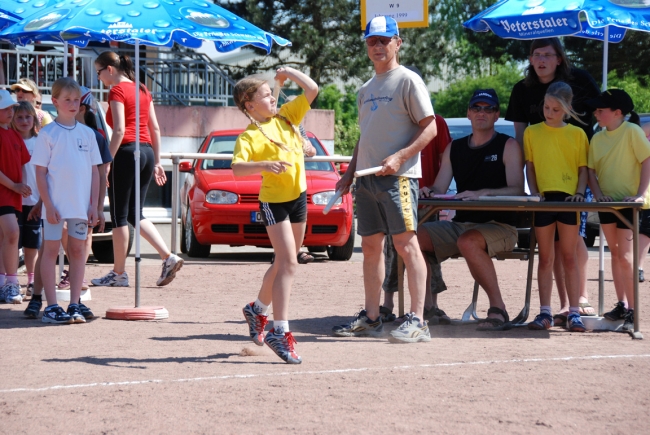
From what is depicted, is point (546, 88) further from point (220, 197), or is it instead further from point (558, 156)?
point (220, 197)

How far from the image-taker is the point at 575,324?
782 cm

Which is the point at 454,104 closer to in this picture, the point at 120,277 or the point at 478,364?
the point at 120,277

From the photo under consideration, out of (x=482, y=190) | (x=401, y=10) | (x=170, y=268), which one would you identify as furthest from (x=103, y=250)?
(x=482, y=190)

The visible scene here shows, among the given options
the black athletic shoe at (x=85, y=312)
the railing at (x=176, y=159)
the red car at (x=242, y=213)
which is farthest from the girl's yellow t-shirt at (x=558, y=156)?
the railing at (x=176, y=159)

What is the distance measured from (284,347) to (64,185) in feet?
8.21

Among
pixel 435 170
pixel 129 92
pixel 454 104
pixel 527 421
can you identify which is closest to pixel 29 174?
pixel 129 92

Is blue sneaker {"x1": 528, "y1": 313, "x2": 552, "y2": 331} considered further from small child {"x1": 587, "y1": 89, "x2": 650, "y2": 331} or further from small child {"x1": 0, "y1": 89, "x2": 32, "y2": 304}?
small child {"x1": 0, "y1": 89, "x2": 32, "y2": 304}

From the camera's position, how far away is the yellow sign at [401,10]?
34.6ft

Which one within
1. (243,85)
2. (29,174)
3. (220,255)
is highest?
(243,85)

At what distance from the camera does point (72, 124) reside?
26.2 feet

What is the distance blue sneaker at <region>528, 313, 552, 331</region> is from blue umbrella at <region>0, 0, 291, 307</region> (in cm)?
303

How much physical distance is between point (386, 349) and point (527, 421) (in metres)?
2.13

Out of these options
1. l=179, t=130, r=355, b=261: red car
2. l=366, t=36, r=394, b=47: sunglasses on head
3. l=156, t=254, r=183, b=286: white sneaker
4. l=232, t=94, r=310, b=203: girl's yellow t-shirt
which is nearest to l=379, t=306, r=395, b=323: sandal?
l=232, t=94, r=310, b=203: girl's yellow t-shirt

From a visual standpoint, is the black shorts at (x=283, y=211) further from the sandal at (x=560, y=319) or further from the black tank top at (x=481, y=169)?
the sandal at (x=560, y=319)
